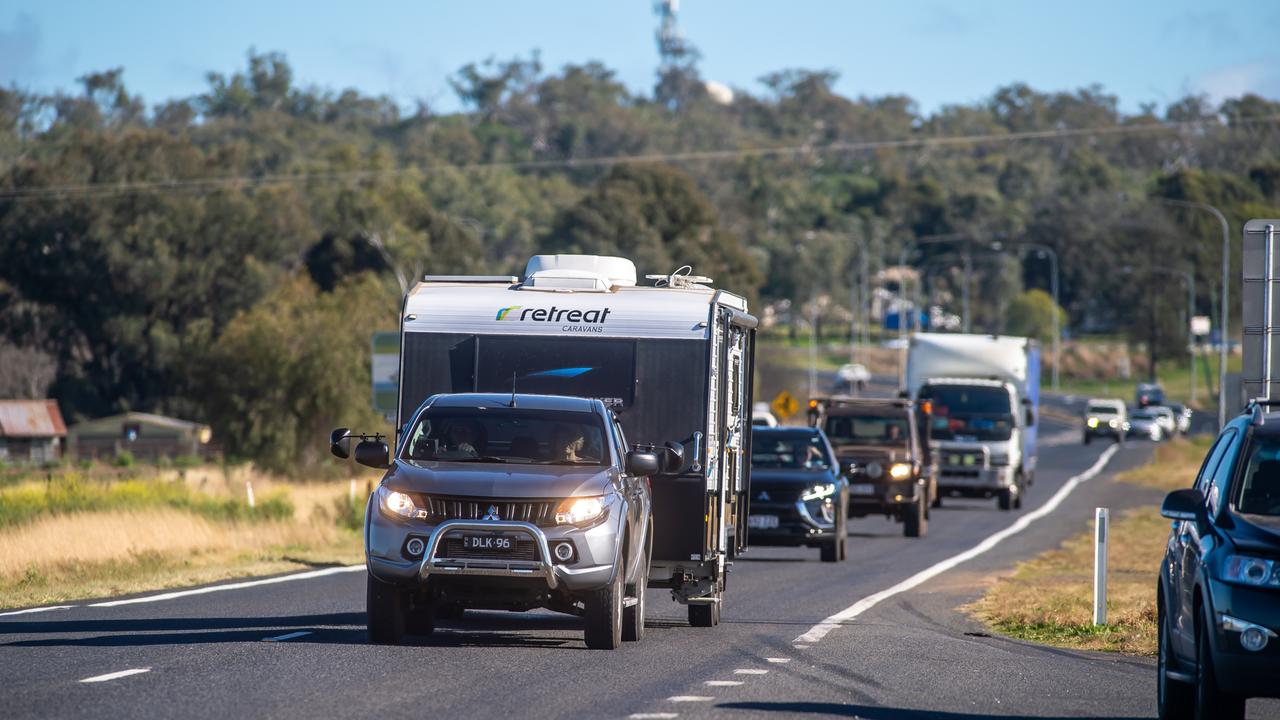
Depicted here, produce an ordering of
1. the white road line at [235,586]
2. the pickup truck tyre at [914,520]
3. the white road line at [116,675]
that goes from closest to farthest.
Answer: the white road line at [116,675] → the white road line at [235,586] → the pickup truck tyre at [914,520]

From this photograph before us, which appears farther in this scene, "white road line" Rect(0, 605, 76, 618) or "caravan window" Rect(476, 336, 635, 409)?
"white road line" Rect(0, 605, 76, 618)

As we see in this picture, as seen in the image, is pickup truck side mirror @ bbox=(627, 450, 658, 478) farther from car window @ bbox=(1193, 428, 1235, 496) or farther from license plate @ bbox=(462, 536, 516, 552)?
car window @ bbox=(1193, 428, 1235, 496)

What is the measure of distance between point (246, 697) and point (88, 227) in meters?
65.5

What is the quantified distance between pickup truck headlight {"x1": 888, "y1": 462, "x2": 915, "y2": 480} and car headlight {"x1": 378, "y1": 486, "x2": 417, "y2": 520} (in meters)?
18.9

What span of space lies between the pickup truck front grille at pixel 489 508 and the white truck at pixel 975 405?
85.8ft

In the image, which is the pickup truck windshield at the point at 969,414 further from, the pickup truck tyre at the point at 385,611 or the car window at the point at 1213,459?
the car window at the point at 1213,459

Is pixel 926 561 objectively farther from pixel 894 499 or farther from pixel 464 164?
pixel 464 164

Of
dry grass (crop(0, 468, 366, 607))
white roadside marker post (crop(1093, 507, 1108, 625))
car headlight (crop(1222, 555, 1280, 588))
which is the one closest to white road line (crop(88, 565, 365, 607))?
dry grass (crop(0, 468, 366, 607))

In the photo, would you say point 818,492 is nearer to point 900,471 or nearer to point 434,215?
point 900,471

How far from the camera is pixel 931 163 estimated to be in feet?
538

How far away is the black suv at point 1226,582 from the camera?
8.89 meters

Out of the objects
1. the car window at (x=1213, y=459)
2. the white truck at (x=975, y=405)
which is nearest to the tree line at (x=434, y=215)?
the white truck at (x=975, y=405)

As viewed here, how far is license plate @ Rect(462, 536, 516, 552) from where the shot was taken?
1289cm

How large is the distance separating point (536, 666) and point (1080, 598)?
8.35 metres
